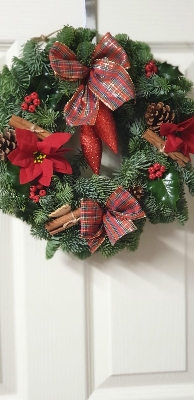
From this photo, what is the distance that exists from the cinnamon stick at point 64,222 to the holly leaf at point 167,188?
141mm

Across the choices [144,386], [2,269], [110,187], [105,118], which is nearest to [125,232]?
[110,187]

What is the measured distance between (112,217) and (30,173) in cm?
16

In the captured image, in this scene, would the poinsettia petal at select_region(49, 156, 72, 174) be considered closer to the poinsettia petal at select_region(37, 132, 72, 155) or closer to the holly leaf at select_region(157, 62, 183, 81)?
the poinsettia petal at select_region(37, 132, 72, 155)

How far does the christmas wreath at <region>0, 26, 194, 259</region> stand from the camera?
2.22 feet

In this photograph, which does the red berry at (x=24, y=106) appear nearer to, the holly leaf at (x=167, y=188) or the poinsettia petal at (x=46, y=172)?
the poinsettia petal at (x=46, y=172)

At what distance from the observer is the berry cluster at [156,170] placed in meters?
0.71

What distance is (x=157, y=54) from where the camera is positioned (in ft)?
2.68

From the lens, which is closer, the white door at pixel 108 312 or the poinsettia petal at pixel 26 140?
the poinsettia petal at pixel 26 140

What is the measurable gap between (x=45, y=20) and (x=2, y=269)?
51 centimetres

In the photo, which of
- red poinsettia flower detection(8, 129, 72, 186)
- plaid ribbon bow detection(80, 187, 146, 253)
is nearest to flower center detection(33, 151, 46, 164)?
red poinsettia flower detection(8, 129, 72, 186)

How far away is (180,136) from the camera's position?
0.73 meters

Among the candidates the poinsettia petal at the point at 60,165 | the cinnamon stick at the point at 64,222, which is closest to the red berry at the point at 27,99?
the poinsettia petal at the point at 60,165

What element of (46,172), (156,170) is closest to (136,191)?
(156,170)

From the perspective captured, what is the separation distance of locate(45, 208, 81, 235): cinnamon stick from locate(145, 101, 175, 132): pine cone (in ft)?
0.66
